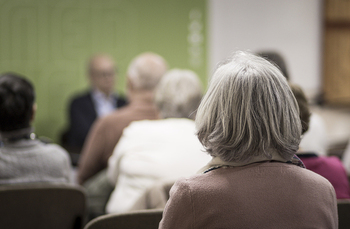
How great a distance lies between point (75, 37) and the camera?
488 centimetres

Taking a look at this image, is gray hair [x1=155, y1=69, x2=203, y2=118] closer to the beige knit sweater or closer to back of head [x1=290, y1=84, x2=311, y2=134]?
back of head [x1=290, y1=84, x2=311, y2=134]

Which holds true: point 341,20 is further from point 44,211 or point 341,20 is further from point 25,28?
point 44,211

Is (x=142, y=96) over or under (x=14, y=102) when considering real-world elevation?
under

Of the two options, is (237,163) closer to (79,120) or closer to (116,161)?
(116,161)

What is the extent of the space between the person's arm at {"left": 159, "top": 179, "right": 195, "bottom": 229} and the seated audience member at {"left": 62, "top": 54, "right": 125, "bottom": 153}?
135 inches

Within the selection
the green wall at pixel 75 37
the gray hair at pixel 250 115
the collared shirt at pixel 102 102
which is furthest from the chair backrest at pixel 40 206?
the green wall at pixel 75 37

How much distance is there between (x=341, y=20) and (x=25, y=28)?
15.8 feet

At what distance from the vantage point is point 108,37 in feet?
16.6

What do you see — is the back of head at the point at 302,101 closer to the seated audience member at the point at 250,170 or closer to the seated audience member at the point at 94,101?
the seated audience member at the point at 250,170

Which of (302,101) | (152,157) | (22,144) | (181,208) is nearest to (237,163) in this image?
(181,208)

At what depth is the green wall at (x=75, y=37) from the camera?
15.1 ft

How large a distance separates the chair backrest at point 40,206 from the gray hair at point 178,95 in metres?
0.87

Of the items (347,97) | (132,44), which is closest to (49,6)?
(132,44)

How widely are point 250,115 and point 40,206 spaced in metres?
1.02
